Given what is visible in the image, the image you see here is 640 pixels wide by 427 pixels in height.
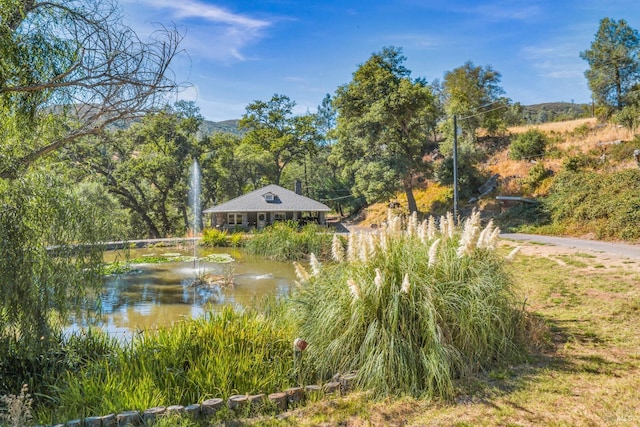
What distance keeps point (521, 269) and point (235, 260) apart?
10.3m

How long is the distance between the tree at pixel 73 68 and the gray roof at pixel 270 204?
70.4ft

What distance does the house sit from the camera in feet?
85.7

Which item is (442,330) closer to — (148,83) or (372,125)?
(148,83)

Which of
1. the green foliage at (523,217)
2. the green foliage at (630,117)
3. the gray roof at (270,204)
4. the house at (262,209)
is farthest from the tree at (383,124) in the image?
the green foliage at (630,117)

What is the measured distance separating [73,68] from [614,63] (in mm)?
30294

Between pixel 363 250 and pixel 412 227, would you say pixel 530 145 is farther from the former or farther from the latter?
pixel 363 250

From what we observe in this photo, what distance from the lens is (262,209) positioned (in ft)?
85.5

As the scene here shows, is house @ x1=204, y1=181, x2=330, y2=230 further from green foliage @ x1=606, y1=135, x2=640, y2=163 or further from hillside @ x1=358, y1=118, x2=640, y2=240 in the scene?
green foliage @ x1=606, y1=135, x2=640, y2=163

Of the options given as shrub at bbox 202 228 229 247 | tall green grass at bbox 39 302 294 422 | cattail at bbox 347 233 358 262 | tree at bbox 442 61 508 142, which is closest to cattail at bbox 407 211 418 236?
cattail at bbox 347 233 358 262

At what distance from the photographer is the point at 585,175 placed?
19.1 m

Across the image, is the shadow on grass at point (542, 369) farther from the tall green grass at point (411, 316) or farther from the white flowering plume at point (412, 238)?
the white flowering plume at point (412, 238)

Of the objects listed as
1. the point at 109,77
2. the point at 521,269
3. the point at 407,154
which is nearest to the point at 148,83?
the point at 109,77

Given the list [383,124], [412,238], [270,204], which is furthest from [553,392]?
[270,204]

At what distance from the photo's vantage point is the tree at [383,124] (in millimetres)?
24969
